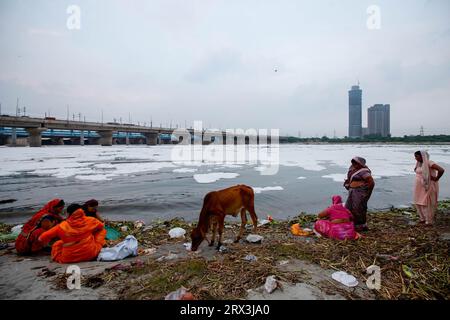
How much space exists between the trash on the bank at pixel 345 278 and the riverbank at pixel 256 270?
0.07 metres

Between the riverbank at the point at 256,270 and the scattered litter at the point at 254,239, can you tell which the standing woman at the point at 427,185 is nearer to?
the riverbank at the point at 256,270

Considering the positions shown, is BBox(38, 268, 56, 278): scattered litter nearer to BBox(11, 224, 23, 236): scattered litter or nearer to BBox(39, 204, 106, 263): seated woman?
BBox(39, 204, 106, 263): seated woman

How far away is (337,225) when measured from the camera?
4.94 m

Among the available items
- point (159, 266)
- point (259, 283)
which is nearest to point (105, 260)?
point (159, 266)

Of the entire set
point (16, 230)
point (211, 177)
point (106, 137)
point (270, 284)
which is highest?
point (106, 137)

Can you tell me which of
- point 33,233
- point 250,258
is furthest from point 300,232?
point 33,233

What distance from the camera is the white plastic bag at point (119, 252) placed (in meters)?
4.07

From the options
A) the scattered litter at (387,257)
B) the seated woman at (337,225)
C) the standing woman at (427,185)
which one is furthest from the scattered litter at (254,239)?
the standing woman at (427,185)

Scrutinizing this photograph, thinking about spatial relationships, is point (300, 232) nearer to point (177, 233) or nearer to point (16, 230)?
Answer: point (177, 233)

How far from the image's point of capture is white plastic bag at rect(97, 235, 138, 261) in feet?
13.3

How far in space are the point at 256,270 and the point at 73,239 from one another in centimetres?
316

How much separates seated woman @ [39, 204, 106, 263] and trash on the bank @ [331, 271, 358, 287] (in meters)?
4.01

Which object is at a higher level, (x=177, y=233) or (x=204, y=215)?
(x=204, y=215)
